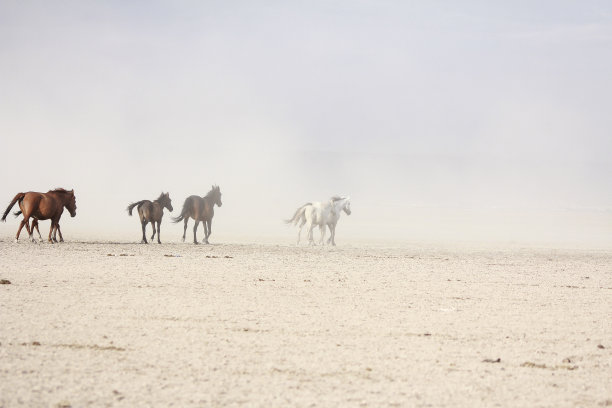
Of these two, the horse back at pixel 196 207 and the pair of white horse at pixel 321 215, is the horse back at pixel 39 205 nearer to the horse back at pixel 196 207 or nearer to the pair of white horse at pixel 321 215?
the horse back at pixel 196 207

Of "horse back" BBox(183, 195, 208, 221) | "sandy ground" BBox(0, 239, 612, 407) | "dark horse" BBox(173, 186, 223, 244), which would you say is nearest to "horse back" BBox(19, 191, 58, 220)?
"dark horse" BBox(173, 186, 223, 244)

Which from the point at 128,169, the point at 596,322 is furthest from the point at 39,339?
the point at 128,169

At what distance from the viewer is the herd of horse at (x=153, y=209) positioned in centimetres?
2430

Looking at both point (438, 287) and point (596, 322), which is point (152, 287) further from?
point (596, 322)

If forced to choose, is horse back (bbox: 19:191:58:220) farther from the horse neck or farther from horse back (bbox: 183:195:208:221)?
horse back (bbox: 183:195:208:221)

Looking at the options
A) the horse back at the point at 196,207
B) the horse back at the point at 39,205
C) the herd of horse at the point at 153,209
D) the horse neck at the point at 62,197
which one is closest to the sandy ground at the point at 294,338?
the horse back at the point at 39,205

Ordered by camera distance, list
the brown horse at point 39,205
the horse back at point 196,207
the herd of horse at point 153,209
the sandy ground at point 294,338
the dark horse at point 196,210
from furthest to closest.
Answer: the horse back at point 196,207, the dark horse at point 196,210, the herd of horse at point 153,209, the brown horse at point 39,205, the sandy ground at point 294,338

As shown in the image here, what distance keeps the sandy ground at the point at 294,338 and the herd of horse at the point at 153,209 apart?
7215mm

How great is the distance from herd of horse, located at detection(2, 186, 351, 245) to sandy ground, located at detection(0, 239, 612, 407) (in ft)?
23.7

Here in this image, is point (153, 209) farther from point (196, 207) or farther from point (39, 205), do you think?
point (39, 205)

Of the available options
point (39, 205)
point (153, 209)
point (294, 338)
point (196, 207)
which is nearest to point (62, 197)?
point (39, 205)

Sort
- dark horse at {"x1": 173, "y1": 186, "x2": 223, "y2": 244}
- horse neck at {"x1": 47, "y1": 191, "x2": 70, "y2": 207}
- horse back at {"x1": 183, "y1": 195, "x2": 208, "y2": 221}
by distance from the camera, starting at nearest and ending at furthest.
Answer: horse neck at {"x1": 47, "y1": 191, "x2": 70, "y2": 207}, dark horse at {"x1": 173, "y1": 186, "x2": 223, "y2": 244}, horse back at {"x1": 183, "y1": 195, "x2": 208, "y2": 221}

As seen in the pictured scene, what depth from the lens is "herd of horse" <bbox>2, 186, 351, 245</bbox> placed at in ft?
79.7

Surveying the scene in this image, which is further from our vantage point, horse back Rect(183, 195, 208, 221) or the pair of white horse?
the pair of white horse
